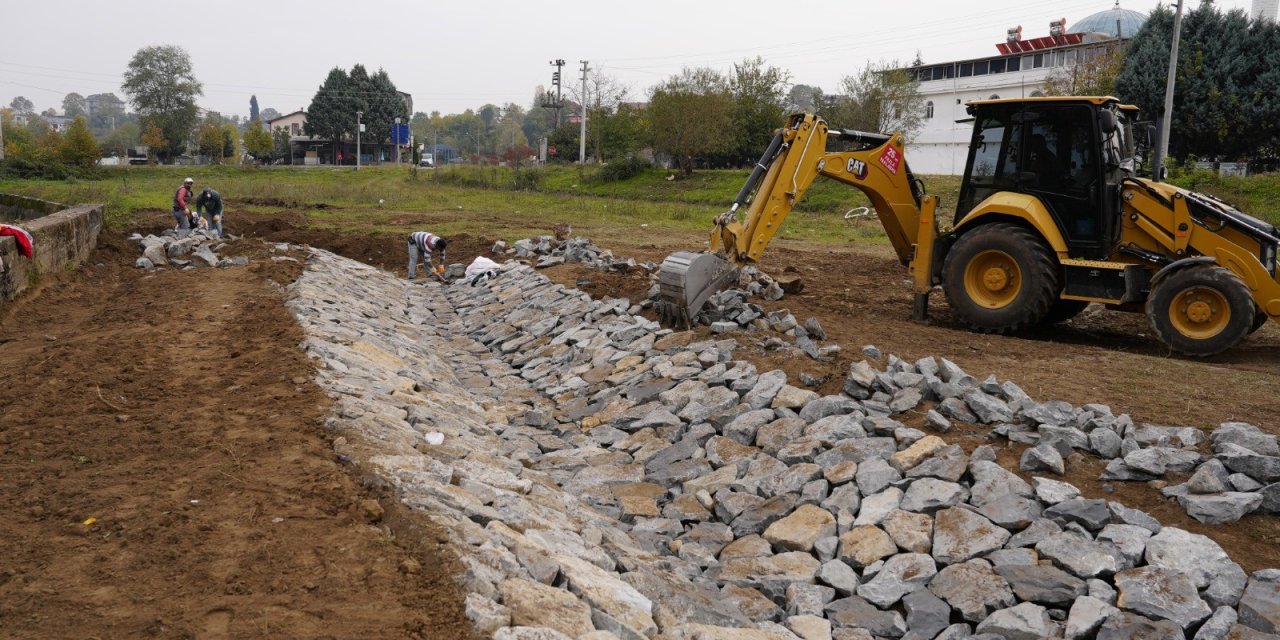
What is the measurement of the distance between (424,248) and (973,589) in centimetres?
1412

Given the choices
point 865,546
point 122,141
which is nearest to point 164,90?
point 122,141

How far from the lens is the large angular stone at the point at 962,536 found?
5660mm

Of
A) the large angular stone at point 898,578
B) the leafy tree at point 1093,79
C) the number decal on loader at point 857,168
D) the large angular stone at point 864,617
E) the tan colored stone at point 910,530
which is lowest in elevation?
the large angular stone at point 864,617

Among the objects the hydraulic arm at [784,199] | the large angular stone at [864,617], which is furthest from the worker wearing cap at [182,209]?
the large angular stone at [864,617]

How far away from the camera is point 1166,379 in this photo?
8.31 m

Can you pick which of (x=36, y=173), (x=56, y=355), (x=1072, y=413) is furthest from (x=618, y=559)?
(x=36, y=173)

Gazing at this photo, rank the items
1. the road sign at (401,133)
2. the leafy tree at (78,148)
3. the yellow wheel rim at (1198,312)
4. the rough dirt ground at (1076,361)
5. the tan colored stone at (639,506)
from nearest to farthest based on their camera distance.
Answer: the rough dirt ground at (1076,361) → the tan colored stone at (639,506) → the yellow wheel rim at (1198,312) → the leafy tree at (78,148) → the road sign at (401,133)

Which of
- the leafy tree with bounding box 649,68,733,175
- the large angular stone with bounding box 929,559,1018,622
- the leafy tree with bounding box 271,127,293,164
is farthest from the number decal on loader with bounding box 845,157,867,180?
the leafy tree with bounding box 271,127,293,164

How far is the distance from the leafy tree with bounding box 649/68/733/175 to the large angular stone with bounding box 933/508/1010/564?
3899 centimetres

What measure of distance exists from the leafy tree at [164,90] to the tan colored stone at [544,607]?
83356 millimetres

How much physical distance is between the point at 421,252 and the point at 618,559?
44.9ft

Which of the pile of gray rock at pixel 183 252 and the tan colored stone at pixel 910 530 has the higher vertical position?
the pile of gray rock at pixel 183 252

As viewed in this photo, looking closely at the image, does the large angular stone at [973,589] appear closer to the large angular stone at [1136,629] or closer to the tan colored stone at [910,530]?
the tan colored stone at [910,530]

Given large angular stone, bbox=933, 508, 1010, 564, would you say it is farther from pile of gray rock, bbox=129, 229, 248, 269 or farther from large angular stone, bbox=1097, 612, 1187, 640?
pile of gray rock, bbox=129, 229, 248, 269
